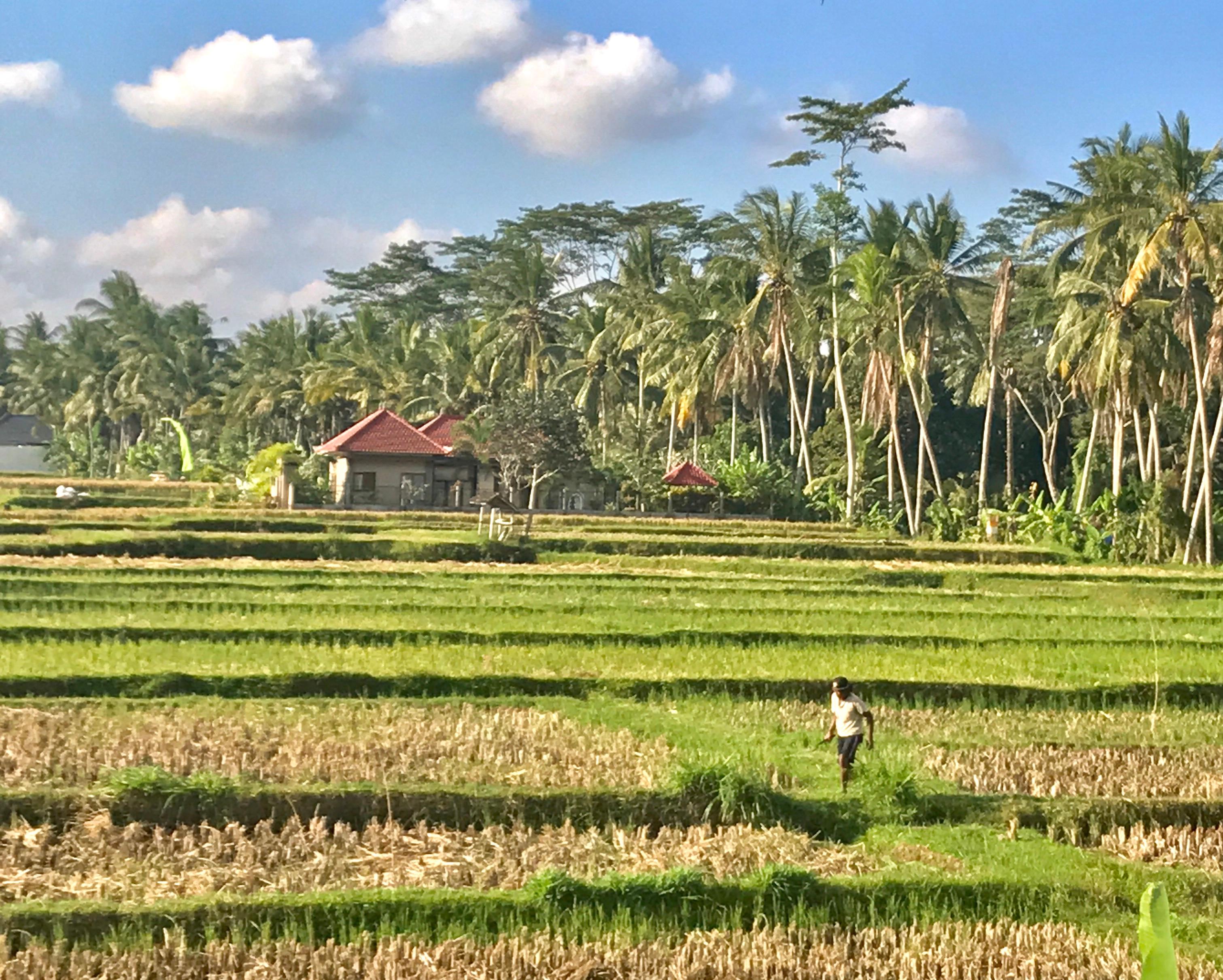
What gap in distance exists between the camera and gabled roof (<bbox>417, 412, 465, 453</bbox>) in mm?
43406

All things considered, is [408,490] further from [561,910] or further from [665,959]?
[665,959]

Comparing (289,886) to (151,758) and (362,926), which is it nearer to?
(362,926)

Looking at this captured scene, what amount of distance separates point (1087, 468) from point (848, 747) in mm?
29493

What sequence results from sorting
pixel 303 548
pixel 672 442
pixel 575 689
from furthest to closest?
pixel 672 442 < pixel 303 548 < pixel 575 689

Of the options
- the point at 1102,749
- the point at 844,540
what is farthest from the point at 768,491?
the point at 1102,749

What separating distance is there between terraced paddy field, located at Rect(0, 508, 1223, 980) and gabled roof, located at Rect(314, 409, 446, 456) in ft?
70.4

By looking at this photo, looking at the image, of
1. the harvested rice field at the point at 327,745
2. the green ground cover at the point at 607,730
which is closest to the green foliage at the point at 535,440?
the green ground cover at the point at 607,730

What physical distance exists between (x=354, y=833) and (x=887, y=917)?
2.92m

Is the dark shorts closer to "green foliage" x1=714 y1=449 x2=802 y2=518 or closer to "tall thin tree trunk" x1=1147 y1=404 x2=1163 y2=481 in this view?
"tall thin tree trunk" x1=1147 y1=404 x2=1163 y2=481

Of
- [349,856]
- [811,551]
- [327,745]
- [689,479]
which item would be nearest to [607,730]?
[327,745]

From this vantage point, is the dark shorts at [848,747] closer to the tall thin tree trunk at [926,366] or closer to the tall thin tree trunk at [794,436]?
the tall thin tree trunk at [926,366]

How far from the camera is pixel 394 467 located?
136 feet

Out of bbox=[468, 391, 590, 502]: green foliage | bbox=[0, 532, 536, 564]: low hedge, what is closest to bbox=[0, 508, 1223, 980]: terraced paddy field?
bbox=[0, 532, 536, 564]: low hedge

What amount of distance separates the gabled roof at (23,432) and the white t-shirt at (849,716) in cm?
6539
